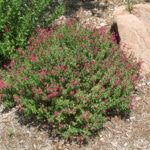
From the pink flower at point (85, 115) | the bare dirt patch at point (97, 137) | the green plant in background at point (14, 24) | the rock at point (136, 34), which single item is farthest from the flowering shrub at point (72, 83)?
the rock at point (136, 34)

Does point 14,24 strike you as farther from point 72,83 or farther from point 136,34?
point 136,34

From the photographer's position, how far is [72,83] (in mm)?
4855

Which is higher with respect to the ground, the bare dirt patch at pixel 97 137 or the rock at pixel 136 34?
the rock at pixel 136 34

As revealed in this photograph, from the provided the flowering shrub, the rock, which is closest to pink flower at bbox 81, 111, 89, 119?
the flowering shrub

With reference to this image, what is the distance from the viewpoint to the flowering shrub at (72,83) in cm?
481

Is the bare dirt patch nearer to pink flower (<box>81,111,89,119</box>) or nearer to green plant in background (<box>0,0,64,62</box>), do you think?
pink flower (<box>81,111,89,119</box>)

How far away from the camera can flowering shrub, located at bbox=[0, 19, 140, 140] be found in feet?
15.8

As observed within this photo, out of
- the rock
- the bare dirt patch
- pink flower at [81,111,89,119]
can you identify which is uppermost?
the rock

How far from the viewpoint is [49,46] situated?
18.7 feet

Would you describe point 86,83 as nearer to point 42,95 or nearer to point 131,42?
point 42,95

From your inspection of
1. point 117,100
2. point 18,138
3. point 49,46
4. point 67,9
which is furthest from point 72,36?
point 67,9

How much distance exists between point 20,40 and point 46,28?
758mm

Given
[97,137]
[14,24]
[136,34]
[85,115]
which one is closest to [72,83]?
[85,115]

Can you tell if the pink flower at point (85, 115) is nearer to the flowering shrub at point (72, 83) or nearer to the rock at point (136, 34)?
the flowering shrub at point (72, 83)
